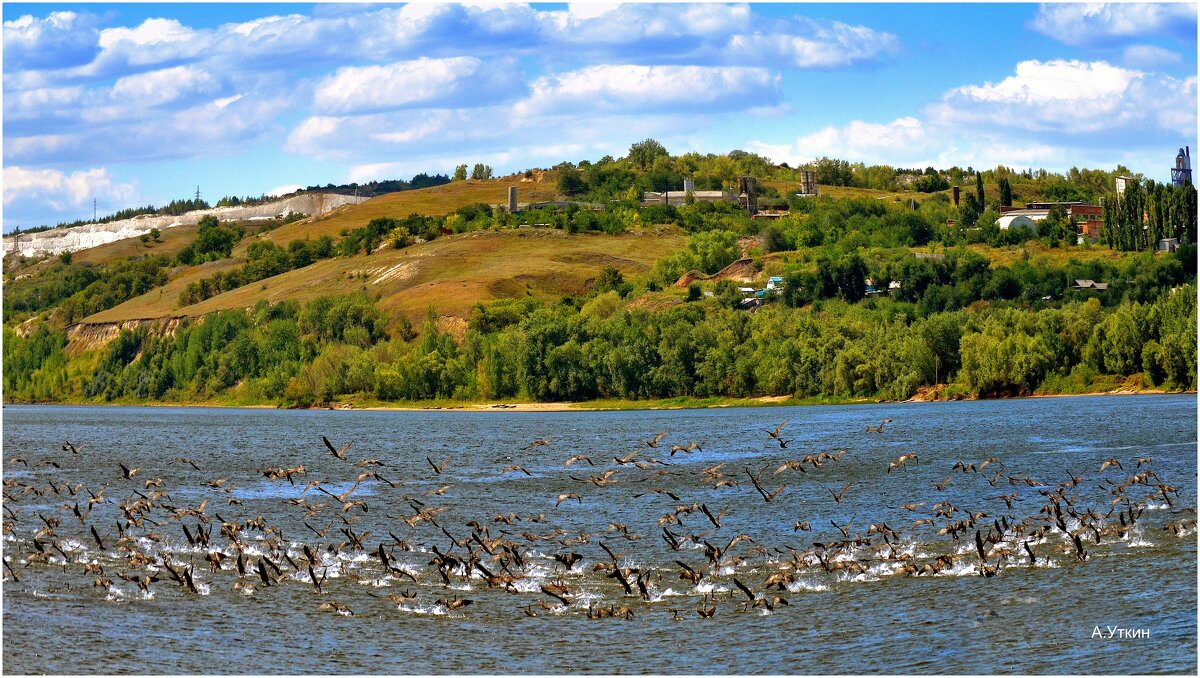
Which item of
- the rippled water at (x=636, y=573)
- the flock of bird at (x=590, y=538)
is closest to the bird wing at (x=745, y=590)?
the flock of bird at (x=590, y=538)

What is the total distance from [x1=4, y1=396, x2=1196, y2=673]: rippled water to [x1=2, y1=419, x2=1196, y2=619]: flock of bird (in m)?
0.16

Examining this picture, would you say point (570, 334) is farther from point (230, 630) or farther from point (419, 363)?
point (230, 630)

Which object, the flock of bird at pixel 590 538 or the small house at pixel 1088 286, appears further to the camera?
the small house at pixel 1088 286

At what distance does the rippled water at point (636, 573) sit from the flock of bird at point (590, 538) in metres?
0.16

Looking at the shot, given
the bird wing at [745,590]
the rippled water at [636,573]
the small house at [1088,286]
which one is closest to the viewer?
the bird wing at [745,590]

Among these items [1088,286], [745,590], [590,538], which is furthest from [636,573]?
[1088,286]

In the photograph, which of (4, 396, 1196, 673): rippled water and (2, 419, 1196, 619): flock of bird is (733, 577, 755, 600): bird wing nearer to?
(2, 419, 1196, 619): flock of bird

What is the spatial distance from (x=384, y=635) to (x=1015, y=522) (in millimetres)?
23974

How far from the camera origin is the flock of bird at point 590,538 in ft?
141

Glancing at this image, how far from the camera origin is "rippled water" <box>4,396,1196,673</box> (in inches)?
1422

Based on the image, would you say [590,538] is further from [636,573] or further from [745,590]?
[745,590]

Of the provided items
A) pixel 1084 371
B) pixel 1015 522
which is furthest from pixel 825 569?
pixel 1084 371

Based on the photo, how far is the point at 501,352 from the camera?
17650 centimetres

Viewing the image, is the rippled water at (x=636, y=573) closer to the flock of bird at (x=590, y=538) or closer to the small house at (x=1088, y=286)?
the flock of bird at (x=590, y=538)
